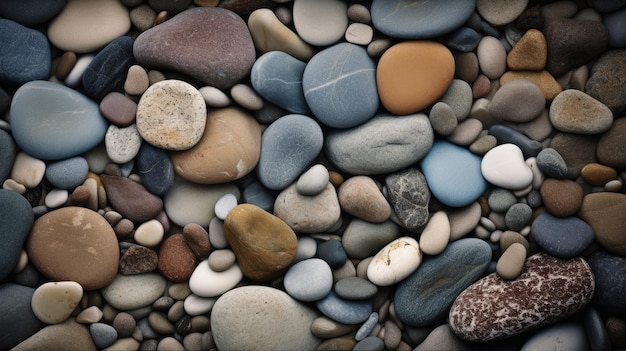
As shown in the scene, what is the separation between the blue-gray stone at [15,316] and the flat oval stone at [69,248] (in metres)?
0.08

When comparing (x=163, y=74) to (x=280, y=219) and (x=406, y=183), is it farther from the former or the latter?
(x=406, y=183)

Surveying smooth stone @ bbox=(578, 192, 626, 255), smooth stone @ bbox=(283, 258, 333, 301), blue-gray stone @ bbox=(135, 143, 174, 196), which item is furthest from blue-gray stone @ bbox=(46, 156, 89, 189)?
smooth stone @ bbox=(578, 192, 626, 255)

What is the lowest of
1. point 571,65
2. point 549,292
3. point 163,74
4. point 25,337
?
point 25,337

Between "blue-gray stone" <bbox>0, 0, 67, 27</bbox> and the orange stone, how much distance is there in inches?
35.1

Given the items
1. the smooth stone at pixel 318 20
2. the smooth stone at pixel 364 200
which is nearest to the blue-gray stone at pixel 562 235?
the smooth stone at pixel 364 200

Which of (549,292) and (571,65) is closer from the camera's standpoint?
(549,292)

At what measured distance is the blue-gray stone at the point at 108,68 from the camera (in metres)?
1.43

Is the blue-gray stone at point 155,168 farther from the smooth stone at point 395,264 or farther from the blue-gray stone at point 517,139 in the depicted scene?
the blue-gray stone at point 517,139

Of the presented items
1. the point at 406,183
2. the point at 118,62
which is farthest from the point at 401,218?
the point at 118,62

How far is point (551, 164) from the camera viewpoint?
1380 millimetres

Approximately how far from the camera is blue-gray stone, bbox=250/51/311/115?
4.66 feet

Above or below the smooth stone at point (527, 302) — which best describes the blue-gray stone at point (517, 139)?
above

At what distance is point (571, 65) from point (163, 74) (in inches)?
43.1

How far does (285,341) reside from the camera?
1.41 metres
